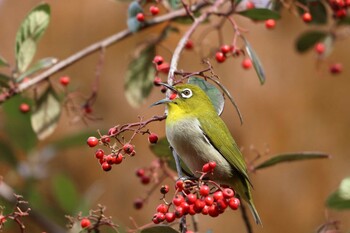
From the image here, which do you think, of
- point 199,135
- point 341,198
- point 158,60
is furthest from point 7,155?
point 341,198

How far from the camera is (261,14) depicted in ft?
9.14

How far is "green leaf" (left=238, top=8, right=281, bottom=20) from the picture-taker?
2.77m

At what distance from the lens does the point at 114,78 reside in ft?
17.0

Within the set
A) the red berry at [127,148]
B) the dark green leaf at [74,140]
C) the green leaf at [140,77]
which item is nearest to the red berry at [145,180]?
the green leaf at [140,77]

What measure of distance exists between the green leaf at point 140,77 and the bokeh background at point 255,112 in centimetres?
168

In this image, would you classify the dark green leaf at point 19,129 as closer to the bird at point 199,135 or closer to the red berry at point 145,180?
the red berry at point 145,180

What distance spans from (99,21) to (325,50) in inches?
84.8

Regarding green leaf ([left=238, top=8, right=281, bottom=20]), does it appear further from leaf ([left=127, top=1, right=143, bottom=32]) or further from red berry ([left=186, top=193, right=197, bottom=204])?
red berry ([left=186, top=193, right=197, bottom=204])

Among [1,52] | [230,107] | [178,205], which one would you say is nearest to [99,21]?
[1,52]

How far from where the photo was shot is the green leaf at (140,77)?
10.4 ft

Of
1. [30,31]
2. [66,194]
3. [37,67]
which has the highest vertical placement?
[30,31]

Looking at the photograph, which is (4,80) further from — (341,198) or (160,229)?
(341,198)

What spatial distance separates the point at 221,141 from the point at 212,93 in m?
0.16

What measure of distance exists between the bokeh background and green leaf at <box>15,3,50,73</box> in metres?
2.01
